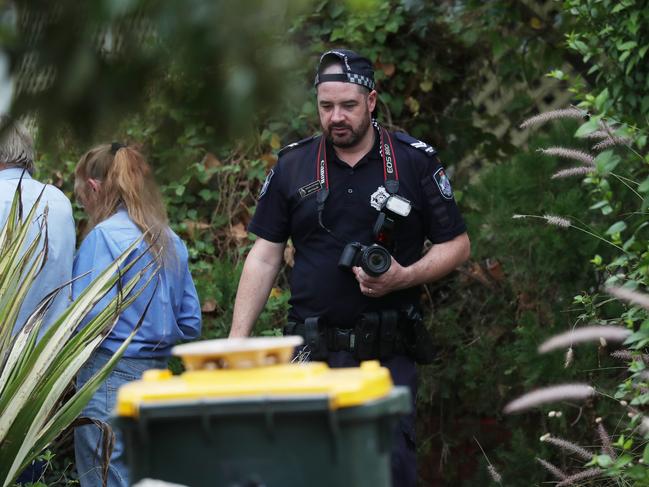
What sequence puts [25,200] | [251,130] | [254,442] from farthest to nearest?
[25,200] → [254,442] → [251,130]

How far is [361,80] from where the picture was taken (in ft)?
14.0

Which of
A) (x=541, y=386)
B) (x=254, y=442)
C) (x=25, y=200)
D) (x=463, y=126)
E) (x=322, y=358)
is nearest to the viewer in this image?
(x=254, y=442)

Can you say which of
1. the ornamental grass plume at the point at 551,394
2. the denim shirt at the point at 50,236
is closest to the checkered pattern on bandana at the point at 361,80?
the denim shirt at the point at 50,236

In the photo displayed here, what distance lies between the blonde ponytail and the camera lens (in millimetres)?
850

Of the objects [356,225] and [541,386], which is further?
[541,386]

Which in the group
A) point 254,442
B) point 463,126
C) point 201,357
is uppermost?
point 463,126

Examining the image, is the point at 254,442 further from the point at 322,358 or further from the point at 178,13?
the point at 322,358

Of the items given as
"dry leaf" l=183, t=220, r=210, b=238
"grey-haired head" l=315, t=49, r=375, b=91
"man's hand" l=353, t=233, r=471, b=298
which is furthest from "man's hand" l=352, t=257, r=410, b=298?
"dry leaf" l=183, t=220, r=210, b=238

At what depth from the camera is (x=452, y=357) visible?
573cm

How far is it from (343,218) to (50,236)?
1129 mm

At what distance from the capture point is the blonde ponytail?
440 centimetres

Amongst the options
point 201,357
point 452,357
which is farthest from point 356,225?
point 201,357

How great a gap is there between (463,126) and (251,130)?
484 centimetres

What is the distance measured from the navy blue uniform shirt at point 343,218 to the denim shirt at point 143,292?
411mm
